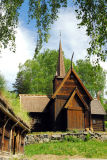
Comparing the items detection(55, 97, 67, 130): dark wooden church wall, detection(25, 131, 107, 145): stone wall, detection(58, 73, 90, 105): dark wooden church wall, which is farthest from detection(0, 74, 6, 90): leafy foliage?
detection(58, 73, 90, 105): dark wooden church wall

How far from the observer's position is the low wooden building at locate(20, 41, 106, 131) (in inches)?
883

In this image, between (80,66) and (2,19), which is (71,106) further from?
(80,66)

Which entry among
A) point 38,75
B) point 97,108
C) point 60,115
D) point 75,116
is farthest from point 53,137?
point 38,75

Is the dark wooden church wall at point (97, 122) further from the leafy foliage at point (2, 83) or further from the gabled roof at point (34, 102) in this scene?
the leafy foliage at point (2, 83)

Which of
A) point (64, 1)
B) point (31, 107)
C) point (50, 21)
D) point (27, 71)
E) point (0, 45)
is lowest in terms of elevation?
point (31, 107)

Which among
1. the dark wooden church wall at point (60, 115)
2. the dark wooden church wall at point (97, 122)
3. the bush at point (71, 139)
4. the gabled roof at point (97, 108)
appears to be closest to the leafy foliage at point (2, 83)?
the bush at point (71, 139)

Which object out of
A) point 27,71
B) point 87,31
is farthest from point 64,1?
point 27,71

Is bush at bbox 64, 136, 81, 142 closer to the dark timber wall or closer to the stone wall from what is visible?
the stone wall

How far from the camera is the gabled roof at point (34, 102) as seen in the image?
87.0 feet

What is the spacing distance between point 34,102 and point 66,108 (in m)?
7.05

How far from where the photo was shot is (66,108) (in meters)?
22.1

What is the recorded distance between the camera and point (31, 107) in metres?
26.8

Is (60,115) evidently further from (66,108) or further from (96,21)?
(96,21)

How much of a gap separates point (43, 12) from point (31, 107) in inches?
811
